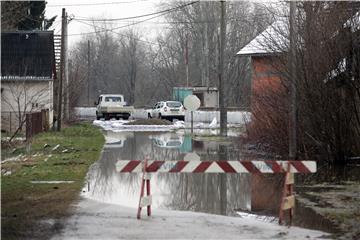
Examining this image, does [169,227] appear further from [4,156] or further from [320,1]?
[4,156]

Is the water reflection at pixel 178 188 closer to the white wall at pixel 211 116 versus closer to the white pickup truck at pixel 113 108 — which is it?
the white wall at pixel 211 116

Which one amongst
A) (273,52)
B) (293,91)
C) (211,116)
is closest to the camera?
(293,91)

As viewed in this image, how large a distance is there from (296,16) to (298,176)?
4.92 metres

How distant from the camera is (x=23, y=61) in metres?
36.3

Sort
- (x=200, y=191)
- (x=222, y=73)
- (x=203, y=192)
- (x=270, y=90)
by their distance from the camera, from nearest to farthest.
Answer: (x=203, y=192) → (x=200, y=191) → (x=270, y=90) → (x=222, y=73)

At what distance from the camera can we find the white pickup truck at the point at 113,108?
5459 centimetres

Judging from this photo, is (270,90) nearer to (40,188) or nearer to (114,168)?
(114,168)

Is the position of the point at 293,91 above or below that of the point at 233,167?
above

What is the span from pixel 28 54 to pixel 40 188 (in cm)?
2502

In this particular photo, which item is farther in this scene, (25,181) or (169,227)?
(25,181)

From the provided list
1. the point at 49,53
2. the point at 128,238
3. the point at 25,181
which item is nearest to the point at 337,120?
the point at 25,181

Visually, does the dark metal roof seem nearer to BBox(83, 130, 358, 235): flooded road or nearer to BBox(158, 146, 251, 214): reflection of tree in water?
BBox(83, 130, 358, 235): flooded road

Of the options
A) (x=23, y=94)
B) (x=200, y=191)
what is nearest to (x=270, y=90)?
(x=200, y=191)

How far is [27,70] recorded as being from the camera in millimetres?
36125
